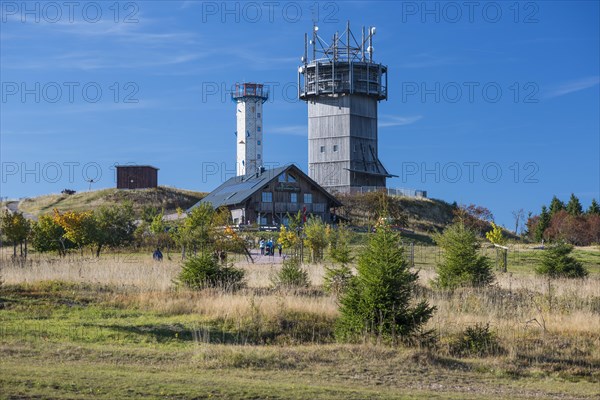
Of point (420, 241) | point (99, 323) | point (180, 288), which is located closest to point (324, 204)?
point (420, 241)

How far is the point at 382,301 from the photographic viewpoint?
62.9 feet

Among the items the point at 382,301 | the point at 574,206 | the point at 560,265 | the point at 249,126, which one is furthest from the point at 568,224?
the point at 382,301

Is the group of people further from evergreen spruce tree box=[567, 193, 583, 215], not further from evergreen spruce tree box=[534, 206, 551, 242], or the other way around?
evergreen spruce tree box=[567, 193, 583, 215]

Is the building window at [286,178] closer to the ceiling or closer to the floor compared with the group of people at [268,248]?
closer to the ceiling

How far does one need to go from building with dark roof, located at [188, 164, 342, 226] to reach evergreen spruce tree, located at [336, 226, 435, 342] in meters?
53.3

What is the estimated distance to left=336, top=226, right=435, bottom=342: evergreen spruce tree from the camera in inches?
741

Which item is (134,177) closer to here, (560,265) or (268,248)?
(268,248)

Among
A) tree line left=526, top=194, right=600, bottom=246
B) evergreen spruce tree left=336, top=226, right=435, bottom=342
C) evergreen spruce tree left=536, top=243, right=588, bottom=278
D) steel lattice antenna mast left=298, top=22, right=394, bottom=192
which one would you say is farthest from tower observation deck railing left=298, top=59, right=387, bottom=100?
evergreen spruce tree left=336, top=226, right=435, bottom=342

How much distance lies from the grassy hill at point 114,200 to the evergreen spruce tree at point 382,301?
72357mm

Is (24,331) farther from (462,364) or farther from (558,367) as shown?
(558,367)

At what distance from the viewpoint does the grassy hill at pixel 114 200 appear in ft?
306

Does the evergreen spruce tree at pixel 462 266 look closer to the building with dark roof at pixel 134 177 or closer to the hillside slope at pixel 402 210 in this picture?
the hillside slope at pixel 402 210

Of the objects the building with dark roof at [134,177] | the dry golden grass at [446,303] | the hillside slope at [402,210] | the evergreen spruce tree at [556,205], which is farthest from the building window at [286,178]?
the dry golden grass at [446,303]

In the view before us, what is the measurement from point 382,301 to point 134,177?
276 feet
